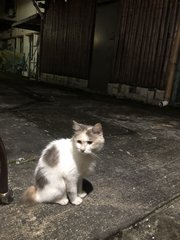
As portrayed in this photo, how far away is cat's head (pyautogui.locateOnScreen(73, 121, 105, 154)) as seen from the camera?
2348mm

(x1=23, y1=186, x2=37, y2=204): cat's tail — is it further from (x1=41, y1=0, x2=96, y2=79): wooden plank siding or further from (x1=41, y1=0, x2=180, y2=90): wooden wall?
(x1=41, y1=0, x2=96, y2=79): wooden plank siding

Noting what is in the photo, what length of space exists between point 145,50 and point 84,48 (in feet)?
11.4

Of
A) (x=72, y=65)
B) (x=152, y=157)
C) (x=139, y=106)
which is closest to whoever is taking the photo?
(x=152, y=157)

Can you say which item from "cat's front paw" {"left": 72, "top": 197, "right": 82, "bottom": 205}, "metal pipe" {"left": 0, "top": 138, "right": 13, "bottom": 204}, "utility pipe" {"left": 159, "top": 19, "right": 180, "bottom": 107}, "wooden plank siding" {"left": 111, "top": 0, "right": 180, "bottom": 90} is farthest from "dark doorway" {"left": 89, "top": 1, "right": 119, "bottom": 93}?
"metal pipe" {"left": 0, "top": 138, "right": 13, "bottom": 204}

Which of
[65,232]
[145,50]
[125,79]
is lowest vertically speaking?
[65,232]

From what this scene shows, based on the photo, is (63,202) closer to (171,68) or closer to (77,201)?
(77,201)

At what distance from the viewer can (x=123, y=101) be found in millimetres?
8891

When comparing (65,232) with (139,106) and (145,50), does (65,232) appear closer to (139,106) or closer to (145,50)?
(139,106)

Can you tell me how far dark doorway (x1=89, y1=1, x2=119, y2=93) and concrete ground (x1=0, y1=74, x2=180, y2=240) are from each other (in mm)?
4249

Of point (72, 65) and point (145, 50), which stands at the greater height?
point (145, 50)

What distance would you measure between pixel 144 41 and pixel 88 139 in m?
7.20

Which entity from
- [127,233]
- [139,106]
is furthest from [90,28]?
[127,233]

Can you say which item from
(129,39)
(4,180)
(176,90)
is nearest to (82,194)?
(4,180)

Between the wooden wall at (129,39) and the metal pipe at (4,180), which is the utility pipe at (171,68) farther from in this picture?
the metal pipe at (4,180)
